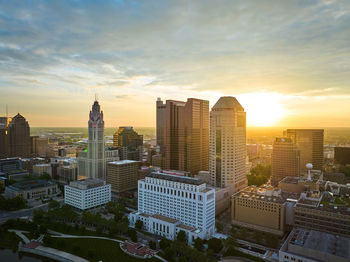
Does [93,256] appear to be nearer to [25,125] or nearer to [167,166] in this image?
[167,166]

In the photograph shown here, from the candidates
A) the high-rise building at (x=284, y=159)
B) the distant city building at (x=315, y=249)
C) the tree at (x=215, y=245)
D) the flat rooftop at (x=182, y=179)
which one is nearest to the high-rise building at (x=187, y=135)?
the high-rise building at (x=284, y=159)

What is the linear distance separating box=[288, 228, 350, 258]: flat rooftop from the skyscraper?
327ft

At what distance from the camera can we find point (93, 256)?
62.6m

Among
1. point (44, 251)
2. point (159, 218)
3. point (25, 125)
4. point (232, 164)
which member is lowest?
point (44, 251)

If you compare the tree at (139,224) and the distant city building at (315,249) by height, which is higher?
the distant city building at (315,249)

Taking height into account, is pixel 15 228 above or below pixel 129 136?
below

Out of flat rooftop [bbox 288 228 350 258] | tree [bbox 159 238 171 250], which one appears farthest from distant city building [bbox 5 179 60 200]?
flat rooftop [bbox 288 228 350 258]

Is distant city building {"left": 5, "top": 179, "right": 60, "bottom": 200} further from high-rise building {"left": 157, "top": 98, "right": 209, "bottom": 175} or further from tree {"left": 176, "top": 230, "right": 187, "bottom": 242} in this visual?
tree {"left": 176, "top": 230, "right": 187, "bottom": 242}

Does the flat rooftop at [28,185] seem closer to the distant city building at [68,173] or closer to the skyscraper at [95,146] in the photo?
the distant city building at [68,173]

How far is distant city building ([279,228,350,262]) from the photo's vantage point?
2111 inches

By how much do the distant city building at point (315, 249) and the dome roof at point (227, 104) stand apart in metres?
56.2

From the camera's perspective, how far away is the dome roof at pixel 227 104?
10629cm

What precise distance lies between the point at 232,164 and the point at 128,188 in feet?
168

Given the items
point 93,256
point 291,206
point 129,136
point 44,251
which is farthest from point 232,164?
point 129,136
